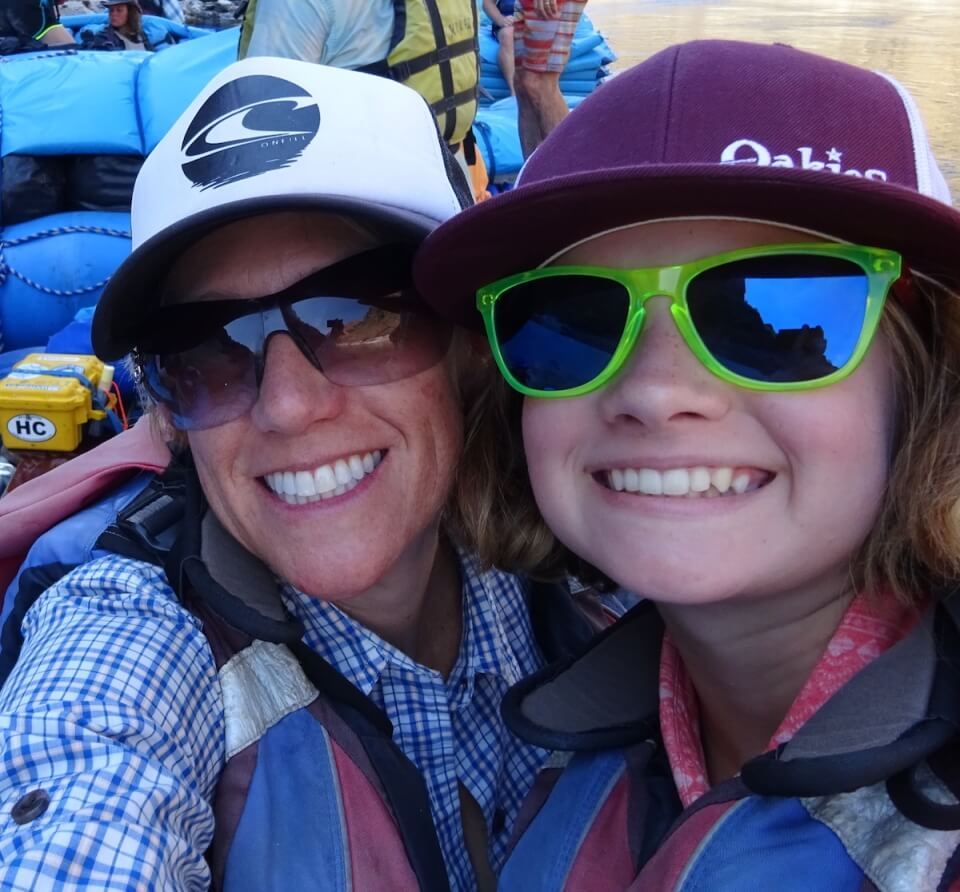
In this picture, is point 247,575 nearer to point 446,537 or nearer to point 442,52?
point 446,537

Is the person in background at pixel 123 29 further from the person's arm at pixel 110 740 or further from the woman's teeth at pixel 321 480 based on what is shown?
the person's arm at pixel 110 740

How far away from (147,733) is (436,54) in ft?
11.6

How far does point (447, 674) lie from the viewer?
182cm

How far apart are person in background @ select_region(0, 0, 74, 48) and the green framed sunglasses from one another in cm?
659

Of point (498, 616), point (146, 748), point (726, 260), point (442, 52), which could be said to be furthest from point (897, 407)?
point (442, 52)

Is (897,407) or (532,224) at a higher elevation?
(532,224)

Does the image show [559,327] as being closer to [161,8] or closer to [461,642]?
[461,642]

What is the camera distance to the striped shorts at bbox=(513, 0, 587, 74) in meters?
5.67

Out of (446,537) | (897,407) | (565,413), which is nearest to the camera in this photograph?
(897,407)

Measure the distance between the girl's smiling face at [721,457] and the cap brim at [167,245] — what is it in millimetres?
352

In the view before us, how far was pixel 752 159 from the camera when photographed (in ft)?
3.48

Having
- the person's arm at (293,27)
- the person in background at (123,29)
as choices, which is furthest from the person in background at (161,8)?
the person's arm at (293,27)

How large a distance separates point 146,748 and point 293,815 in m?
0.26

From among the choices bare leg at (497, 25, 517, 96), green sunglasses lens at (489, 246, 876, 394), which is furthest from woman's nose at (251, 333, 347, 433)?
bare leg at (497, 25, 517, 96)
